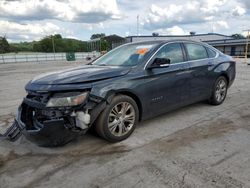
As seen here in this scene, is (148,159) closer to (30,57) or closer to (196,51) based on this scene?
(196,51)

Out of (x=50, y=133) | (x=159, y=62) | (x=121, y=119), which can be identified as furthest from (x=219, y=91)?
(x=50, y=133)

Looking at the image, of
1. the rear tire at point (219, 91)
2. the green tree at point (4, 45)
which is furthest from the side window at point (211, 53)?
the green tree at point (4, 45)

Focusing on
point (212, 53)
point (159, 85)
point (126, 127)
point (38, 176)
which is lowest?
point (38, 176)

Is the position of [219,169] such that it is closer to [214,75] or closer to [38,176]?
[38,176]

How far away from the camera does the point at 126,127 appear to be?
3.77 m

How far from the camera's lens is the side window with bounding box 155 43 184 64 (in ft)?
13.9

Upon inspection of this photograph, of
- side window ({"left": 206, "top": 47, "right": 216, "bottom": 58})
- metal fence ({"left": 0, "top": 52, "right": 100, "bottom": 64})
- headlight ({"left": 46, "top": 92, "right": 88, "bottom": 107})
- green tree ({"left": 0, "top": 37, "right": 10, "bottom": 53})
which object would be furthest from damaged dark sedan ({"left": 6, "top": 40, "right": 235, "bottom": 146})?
green tree ({"left": 0, "top": 37, "right": 10, "bottom": 53})

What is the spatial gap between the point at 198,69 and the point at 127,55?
1.54 metres

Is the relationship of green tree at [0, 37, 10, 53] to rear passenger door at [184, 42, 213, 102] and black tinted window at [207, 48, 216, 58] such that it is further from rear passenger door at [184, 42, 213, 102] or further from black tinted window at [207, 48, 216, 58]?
rear passenger door at [184, 42, 213, 102]

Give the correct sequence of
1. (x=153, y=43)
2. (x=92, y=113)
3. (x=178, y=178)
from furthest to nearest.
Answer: (x=153, y=43) < (x=92, y=113) < (x=178, y=178)

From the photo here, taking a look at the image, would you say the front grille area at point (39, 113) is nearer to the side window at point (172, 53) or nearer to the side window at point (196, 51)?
the side window at point (172, 53)

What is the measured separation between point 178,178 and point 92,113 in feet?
4.53

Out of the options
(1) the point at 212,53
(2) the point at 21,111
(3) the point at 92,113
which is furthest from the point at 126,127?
(1) the point at 212,53

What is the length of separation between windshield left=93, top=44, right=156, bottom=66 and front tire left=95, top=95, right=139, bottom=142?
2.38ft
